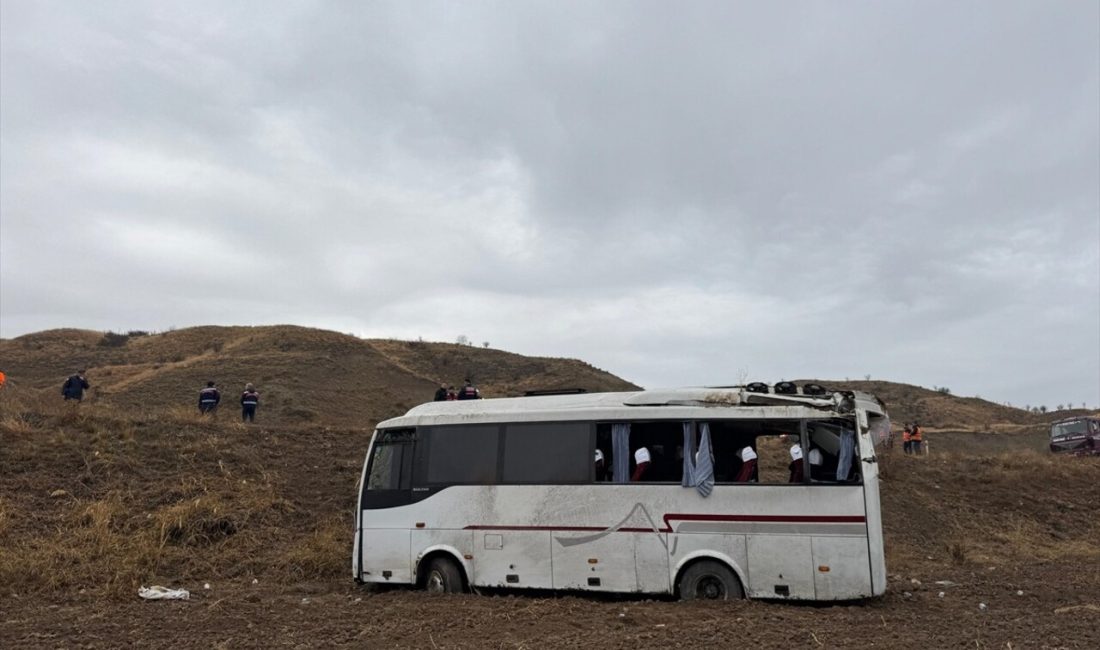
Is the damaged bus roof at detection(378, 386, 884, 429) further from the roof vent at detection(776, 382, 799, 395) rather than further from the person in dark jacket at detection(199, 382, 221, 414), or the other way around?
the person in dark jacket at detection(199, 382, 221, 414)

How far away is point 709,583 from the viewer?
10.3 meters

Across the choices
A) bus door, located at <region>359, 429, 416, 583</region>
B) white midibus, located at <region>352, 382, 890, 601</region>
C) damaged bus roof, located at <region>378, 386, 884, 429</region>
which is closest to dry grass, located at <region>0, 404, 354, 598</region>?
bus door, located at <region>359, 429, 416, 583</region>

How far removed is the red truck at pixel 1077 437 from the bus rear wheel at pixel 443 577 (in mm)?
29303

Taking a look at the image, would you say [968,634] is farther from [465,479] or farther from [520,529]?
[465,479]

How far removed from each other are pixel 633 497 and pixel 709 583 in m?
1.45

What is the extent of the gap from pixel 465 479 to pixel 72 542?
7293mm

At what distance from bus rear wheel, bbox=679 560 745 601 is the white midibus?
2cm

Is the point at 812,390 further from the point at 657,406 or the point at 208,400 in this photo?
the point at 208,400

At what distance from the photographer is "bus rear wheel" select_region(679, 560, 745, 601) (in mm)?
10148

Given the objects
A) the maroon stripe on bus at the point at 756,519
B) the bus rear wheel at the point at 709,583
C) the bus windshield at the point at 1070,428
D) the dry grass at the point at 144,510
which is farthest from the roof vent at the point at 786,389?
the bus windshield at the point at 1070,428

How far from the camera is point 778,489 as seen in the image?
10.1m

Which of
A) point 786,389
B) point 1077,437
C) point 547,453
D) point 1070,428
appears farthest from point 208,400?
point 1070,428

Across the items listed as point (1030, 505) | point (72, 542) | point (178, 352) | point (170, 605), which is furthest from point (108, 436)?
point (178, 352)

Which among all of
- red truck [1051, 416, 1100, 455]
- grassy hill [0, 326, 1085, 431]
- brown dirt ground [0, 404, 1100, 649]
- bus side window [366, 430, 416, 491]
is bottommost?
brown dirt ground [0, 404, 1100, 649]
